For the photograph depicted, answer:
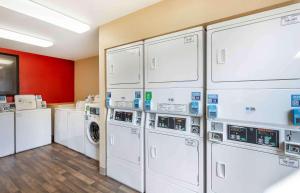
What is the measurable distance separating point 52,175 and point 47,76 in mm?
3074

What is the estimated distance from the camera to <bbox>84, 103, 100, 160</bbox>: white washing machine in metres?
3.06

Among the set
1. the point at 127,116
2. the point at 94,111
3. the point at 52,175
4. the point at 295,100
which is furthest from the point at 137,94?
the point at 52,175

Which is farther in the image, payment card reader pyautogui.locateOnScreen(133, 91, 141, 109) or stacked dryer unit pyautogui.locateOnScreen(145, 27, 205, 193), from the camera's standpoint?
payment card reader pyautogui.locateOnScreen(133, 91, 141, 109)

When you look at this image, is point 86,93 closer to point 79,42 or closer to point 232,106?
point 79,42

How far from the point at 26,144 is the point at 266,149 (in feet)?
14.8

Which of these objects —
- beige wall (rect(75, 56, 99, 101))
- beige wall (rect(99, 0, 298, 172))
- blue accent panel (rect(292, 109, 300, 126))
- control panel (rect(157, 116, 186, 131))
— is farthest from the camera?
beige wall (rect(75, 56, 99, 101))

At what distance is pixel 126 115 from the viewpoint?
223 centimetres

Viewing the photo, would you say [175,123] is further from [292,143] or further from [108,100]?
[108,100]

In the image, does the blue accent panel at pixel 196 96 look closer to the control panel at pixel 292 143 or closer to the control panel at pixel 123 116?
the control panel at pixel 292 143

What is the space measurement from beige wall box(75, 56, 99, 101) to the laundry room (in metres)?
1.27

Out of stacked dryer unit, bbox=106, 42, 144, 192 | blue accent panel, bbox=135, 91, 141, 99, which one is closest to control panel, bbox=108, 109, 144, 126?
stacked dryer unit, bbox=106, 42, 144, 192

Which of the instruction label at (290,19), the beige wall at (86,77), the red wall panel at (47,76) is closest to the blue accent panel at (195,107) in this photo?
the instruction label at (290,19)

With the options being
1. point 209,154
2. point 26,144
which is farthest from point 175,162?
point 26,144

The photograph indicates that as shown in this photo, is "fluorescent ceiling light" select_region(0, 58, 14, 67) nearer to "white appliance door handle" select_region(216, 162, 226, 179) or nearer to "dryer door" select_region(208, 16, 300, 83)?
"dryer door" select_region(208, 16, 300, 83)
